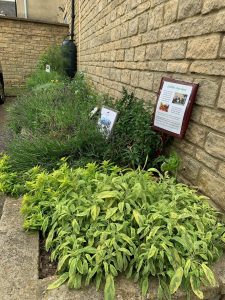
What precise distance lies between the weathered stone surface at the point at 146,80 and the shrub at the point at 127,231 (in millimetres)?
1394

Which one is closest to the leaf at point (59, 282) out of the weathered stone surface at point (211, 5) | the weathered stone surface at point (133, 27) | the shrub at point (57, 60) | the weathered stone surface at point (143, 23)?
the weathered stone surface at point (211, 5)

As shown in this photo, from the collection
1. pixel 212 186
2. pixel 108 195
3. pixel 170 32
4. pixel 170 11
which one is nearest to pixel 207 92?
pixel 212 186

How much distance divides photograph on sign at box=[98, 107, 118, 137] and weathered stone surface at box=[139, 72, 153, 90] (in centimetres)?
48

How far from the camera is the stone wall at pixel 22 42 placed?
427 inches

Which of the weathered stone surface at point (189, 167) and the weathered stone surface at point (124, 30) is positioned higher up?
the weathered stone surface at point (124, 30)

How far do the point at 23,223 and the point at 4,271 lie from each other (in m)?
0.46

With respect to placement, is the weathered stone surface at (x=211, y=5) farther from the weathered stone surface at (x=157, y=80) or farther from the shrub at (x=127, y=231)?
the shrub at (x=127, y=231)

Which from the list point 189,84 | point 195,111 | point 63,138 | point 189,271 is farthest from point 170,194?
point 63,138

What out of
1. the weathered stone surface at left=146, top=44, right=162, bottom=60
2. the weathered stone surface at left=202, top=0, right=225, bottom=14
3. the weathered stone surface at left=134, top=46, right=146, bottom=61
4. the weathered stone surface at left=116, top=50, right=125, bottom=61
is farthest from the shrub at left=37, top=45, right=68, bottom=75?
the weathered stone surface at left=202, top=0, right=225, bottom=14

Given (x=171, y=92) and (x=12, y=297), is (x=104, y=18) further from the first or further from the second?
(x=12, y=297)

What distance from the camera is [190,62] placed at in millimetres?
2266

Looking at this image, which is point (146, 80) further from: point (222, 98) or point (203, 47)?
point (222, 98)

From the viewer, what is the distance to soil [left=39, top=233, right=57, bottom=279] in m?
1.62

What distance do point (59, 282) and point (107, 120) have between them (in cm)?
212
